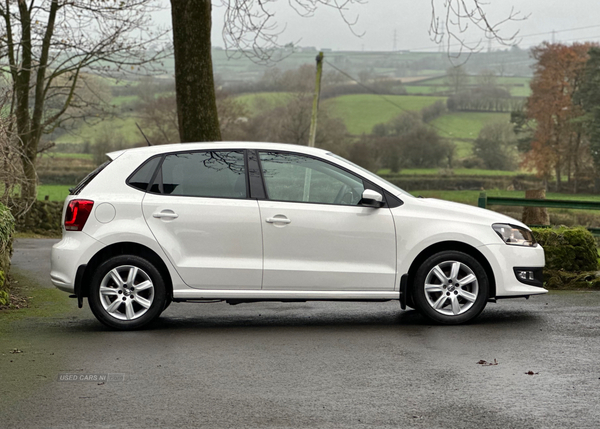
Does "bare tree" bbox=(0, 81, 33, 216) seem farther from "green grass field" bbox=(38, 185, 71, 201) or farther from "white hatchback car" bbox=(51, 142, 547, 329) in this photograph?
"green grass field" bbox=(38, 185, 71, 201)

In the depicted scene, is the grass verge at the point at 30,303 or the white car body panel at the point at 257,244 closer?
the white car body panel at the point at 257,244

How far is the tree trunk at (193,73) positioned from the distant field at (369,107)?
93.8m

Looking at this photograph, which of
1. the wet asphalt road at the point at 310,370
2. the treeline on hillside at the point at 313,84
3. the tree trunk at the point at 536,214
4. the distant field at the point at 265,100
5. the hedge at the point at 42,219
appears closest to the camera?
the wet asphalt road at the point at 310,370

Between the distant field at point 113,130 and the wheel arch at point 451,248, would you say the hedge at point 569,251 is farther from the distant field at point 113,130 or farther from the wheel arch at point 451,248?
the distant field at point 113,130

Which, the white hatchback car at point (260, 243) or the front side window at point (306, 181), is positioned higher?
the front side window at point (306, 181)

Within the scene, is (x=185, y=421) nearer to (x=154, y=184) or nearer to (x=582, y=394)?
(x=582, y=394)

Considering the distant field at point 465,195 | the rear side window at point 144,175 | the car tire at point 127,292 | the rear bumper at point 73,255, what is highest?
the rear side window at point 144,175

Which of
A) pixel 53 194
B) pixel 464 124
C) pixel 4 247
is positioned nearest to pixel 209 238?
pixel 4 247

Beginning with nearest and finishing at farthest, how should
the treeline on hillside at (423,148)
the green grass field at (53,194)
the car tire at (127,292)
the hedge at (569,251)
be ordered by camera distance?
1. the car tire at (127,292)
2. the hedge at (569,251)
3. the green grass field at (53,194)
4. the treeline on hillside at (423,148)

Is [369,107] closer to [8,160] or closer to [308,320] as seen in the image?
[8,160]

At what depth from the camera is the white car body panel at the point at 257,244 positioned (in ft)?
26.1

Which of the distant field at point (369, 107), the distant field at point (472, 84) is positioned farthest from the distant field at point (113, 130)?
the distant field at point (472, 84)

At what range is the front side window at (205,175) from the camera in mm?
8102

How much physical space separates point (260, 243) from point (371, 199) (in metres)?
1.16
